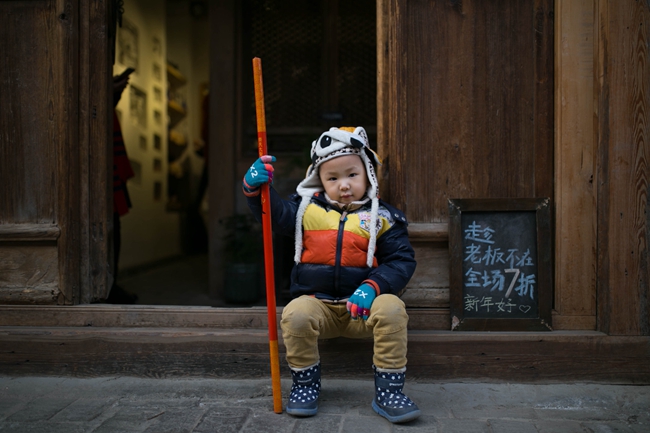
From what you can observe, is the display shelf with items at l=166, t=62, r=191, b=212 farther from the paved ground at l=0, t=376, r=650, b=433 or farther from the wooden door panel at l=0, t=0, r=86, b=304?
the paved ground at l=0, t=376, r=650, b=433

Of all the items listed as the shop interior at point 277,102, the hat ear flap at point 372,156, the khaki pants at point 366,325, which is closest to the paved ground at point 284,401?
the khaki pants at point 366,325

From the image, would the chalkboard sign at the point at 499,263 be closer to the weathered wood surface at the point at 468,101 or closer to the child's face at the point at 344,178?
the weathered wood surface at the point at 468,101

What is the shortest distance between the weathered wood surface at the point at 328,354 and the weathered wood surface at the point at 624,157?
0.62ft

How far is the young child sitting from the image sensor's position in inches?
85.2

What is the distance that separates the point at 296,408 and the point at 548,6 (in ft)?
7.70

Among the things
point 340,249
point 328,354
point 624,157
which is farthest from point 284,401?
point 624,157

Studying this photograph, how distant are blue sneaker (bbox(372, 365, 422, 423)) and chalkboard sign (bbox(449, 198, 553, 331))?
0.64m

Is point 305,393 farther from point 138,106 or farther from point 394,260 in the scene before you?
point 138,106

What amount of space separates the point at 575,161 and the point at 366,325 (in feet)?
4.52

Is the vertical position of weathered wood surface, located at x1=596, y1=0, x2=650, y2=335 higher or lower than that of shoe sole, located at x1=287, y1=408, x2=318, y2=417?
higher

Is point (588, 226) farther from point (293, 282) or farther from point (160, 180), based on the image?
point (160, 180)

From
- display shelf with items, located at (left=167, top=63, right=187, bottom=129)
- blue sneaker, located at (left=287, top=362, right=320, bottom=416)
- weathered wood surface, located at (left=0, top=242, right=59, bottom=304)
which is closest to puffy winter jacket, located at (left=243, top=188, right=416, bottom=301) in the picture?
blue sneaker, located at (left=287, top=362, right=320, bottom=416)

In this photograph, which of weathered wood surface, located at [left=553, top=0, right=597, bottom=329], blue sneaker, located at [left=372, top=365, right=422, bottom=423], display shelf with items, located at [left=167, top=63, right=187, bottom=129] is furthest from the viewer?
display shelf with items, located at [left=167, top=63, right=187, bottom=129]

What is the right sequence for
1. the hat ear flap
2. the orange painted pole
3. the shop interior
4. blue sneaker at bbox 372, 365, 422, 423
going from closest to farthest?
1. blue sneaker at bbox 372, 365, 422, 423
2. the orange painted pole
3. the hat ear flap
4. the shop interior
